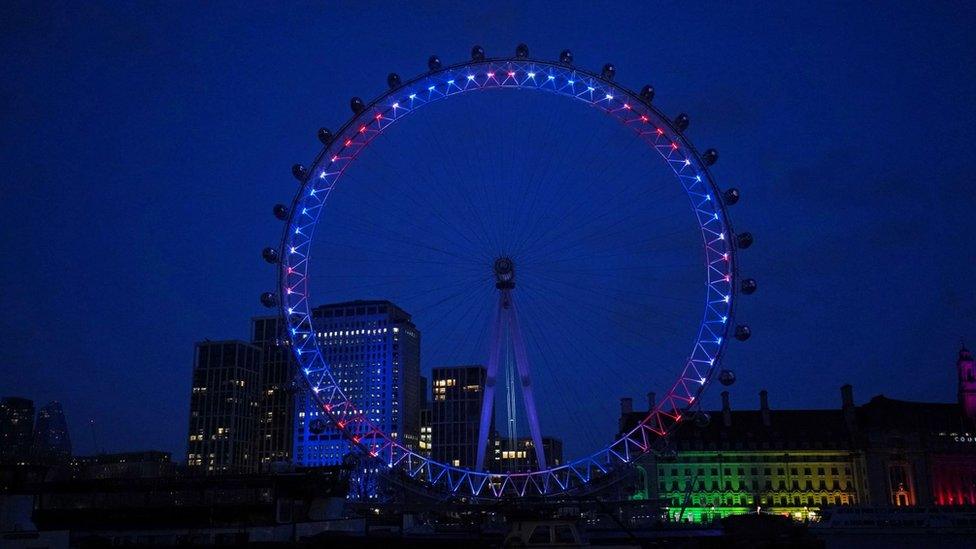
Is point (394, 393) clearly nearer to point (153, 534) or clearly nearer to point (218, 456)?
point (218, 456)

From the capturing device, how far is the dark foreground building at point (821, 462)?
104 m

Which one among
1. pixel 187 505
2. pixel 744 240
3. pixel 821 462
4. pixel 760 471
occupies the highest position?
pixel 744 240

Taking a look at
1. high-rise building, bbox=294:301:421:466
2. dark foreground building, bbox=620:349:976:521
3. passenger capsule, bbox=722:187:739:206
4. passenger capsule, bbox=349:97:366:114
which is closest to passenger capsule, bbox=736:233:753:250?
passenger capsule, bbox=722:187:739:206

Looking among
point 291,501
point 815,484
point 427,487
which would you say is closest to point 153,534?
point 291,501

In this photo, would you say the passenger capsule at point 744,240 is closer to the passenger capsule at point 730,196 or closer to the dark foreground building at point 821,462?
the passenger capsule at point 730,196

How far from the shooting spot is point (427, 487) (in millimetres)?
53250

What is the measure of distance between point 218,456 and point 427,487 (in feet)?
509

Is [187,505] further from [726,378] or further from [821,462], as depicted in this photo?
[821,462]

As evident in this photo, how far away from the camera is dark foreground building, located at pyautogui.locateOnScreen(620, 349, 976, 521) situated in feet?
342

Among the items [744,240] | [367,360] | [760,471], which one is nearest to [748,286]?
[744,240]

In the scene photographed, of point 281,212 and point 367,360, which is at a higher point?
point 367,360

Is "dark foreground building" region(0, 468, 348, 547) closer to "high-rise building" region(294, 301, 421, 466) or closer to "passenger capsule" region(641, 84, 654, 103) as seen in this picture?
"passenger capsule" region(641, 84, 654, 103)

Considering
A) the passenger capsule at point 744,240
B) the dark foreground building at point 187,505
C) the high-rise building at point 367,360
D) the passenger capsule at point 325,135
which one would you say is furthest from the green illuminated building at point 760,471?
the high-rise building at point 367,360

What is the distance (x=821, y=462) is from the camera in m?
108
